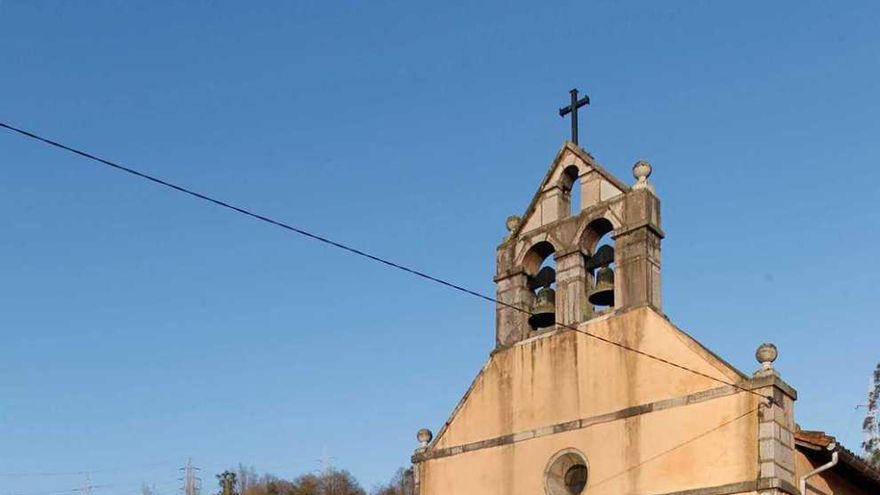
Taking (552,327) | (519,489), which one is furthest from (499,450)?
(552,327)

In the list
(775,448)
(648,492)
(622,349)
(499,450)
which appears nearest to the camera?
(775,448)

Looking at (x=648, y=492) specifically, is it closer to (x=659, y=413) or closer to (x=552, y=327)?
(x=659, y=413)

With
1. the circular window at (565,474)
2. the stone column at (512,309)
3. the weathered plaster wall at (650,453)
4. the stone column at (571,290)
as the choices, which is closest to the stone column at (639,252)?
the stone column at (571,290)

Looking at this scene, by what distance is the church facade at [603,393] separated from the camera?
16.1 meters

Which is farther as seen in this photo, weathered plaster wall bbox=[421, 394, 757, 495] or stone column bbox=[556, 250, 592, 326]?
stone column bbox=[556, 250, 592, 326]

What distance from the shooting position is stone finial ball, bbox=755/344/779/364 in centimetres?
1614

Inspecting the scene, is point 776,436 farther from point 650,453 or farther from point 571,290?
point 571,290

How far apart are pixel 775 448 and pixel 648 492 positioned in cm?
199

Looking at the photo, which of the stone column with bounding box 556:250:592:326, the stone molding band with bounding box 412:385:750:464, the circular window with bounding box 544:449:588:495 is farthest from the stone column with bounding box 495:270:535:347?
the circular window with bounding box 544:449:588:495

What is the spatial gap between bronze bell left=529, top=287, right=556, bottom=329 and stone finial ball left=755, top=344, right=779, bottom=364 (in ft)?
13.3

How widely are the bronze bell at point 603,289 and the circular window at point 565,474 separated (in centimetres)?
244

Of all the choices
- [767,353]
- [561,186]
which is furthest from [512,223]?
[767,353]

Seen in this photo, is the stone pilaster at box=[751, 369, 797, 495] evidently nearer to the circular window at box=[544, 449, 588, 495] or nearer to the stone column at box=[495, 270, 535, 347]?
the circular window at box=[544, 449, 588, 495]

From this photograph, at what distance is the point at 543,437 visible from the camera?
18375 mm
